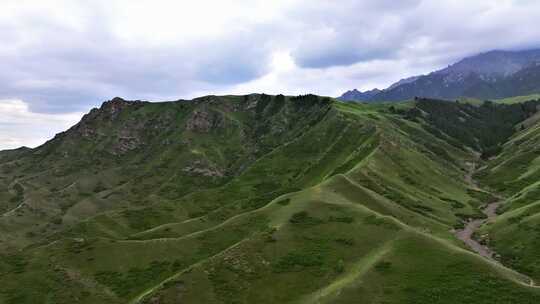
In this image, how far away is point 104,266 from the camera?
13838cm

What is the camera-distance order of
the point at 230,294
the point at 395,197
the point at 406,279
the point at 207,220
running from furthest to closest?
the point at 207,220 → the point at 395,197 → the point at 230,294 → the point at 406,279

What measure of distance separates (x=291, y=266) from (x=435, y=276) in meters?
33.8

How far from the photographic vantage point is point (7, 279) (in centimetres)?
13825

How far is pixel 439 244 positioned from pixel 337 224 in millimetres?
30378

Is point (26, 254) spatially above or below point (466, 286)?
above

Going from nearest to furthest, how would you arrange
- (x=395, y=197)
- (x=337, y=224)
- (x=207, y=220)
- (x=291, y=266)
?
(x=291, y=266)
(x=337, y=224)
(x=395, y=197)
(x=207, y=220)

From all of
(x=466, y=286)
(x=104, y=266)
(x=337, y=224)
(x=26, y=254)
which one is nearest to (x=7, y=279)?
(x=26, y=254)

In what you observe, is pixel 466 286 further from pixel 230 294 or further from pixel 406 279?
pixel 230 294

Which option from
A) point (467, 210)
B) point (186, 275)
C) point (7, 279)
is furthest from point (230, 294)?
point (467, 210)

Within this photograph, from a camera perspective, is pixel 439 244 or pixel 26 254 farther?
pixel 26 254

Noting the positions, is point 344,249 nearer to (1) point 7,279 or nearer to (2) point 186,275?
(2) point 186,275

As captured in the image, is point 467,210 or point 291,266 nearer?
point 291,266

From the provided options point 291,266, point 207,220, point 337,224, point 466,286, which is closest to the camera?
point 466,286

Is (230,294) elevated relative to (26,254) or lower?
lower
